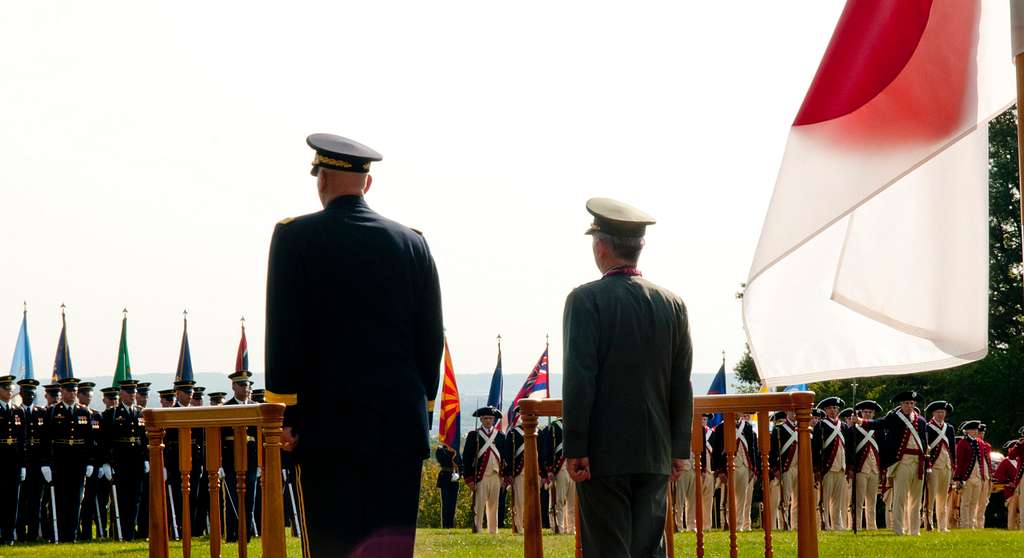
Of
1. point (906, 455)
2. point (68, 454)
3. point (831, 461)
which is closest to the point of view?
point (68, 454)

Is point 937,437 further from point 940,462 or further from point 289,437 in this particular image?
point 289,437

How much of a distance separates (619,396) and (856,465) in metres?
16.9

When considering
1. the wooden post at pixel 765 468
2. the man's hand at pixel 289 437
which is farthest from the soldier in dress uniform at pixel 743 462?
the man's hand at pixel 289 437

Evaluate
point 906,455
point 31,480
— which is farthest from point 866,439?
Result: point 31,480

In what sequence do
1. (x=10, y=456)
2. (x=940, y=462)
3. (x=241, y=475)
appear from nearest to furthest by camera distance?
(x=241, y=475) → (x=10, y=456) → (x=940, y=462)

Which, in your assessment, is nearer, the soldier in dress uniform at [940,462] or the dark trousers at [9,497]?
the dark trousers at [9,497]

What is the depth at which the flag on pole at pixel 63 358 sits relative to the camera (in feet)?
70.0

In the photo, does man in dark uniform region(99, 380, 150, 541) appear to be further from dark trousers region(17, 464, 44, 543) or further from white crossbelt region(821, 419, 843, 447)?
white crossbelt region(821, 419, 843, 447)

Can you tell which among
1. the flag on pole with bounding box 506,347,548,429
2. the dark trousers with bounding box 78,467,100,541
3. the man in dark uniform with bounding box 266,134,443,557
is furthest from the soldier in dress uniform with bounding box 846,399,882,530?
the man in dark uniform with bounding box 266,134,443,557

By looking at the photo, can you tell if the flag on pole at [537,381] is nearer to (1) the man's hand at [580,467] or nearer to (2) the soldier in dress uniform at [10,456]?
(2) the soldier in dress uniform at [10,456]

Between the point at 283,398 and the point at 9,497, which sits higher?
the point at 283,398

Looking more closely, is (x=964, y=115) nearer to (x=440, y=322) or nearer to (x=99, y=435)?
(x=440, y=322)

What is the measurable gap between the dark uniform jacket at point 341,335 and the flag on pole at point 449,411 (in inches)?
645

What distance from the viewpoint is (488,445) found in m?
22.2
